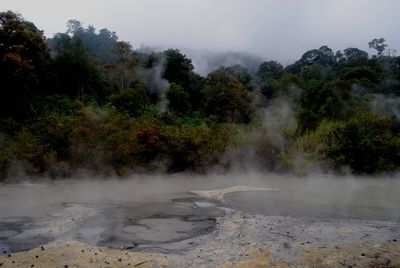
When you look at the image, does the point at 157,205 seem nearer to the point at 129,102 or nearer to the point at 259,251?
the point at 259,251

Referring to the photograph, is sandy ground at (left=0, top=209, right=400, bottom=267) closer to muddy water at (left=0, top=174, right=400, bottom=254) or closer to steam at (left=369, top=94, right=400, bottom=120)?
muddy water at (left=0, top=174, right=400, bottom=254)

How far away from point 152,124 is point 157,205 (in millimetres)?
8806

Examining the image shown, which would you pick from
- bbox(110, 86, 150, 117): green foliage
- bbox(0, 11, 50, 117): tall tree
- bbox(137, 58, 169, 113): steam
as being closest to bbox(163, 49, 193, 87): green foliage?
bbox(137, 58, 169, 113): steam

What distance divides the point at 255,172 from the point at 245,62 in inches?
3489

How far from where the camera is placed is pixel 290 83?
31.6 meters

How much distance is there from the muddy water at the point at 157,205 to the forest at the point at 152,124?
1.10 meters

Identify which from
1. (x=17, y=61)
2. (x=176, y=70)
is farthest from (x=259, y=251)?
(x=176, y=70)

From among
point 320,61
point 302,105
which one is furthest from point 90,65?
point 320,61

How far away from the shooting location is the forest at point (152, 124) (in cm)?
1641

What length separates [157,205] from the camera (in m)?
10.9

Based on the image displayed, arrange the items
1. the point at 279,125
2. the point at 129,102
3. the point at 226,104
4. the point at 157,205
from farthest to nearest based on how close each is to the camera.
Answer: the point at 226,104
the point at 129,102
the point at 279,125
the point at 157,205

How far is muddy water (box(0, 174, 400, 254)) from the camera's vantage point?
26.6 ft

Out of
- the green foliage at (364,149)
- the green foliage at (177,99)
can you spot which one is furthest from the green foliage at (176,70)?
the green foliage at (364,149)

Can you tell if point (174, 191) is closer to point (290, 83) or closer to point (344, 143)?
point (344, 143)
